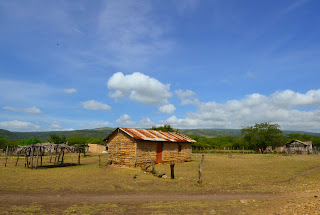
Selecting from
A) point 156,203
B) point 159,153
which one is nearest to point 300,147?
point 159,153


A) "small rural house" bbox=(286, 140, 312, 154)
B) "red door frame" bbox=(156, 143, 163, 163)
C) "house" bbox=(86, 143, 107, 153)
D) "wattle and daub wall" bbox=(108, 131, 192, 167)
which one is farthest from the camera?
"house" bbox=(86, 143, 107, 153)

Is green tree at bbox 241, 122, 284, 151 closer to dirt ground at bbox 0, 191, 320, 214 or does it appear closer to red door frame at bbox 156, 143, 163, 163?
red door frame at bbox 156, 143, 163, 163

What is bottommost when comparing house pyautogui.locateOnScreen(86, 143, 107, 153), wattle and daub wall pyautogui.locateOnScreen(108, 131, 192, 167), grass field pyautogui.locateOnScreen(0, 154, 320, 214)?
house pyautogui.locateOnScreen(86, 143, 107, 153)

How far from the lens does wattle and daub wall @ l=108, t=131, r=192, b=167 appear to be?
84.5 feet

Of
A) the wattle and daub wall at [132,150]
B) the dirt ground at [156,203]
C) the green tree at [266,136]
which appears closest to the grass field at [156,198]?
the dirt ground at [156,203]

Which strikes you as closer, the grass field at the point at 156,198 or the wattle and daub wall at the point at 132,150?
the grass field at the point at 156,198

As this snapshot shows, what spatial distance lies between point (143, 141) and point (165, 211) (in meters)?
17.6

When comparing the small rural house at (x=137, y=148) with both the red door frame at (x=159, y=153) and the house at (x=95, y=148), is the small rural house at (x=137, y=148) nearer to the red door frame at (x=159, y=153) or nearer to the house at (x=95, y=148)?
the red door frame at (x=159, y=153)

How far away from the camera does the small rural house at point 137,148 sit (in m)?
25.8

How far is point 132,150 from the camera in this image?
2584 centimetres

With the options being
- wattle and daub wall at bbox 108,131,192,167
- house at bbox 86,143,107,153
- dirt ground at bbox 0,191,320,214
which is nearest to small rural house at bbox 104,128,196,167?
wattle and daub wall at bbox 108,131,192,167

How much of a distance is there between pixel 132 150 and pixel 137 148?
656 mm

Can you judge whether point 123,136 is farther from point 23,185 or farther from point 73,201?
point 73,201

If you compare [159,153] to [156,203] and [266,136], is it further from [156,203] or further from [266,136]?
[266,136]
